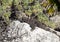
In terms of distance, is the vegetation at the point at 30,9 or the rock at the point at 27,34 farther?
the vegetation at the point at 30,9

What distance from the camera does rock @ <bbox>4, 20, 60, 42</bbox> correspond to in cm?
228

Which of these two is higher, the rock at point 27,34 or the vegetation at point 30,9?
the vegetation at point 30,9

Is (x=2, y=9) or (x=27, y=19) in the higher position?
(x=2, y=9)

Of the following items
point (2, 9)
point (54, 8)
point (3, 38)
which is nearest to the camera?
point (3, 38)

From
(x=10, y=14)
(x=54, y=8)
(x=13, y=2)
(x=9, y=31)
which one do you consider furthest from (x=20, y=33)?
(x=54, y=8)

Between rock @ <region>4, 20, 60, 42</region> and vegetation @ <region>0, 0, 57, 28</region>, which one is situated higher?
vegetation @ <region>0, 0, 57, 28</region>

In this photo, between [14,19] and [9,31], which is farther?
[14,19]

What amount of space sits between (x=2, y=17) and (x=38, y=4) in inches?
24.5

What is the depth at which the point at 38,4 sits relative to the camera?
2605mm

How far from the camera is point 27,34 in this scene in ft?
7.64

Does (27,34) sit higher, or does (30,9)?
(30,9)

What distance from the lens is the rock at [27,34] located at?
2284mm

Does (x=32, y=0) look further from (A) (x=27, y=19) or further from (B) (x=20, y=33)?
(B) (x=20, y=33)

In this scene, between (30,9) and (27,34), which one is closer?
(27,34)
